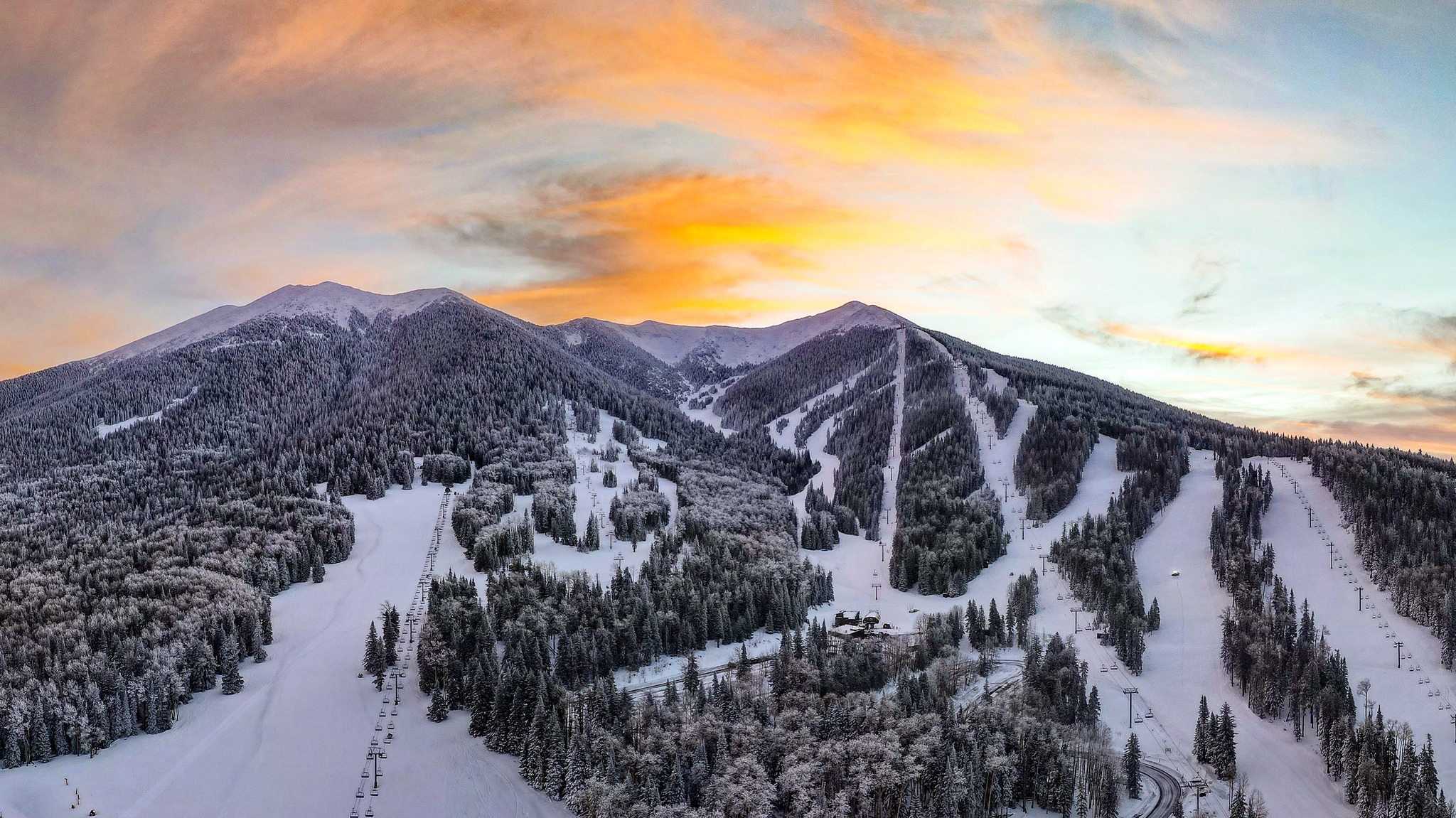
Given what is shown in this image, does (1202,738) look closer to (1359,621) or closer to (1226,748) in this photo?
(1226,748)

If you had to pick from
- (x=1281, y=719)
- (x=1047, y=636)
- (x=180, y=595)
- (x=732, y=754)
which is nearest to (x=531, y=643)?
(x=732, y=754)

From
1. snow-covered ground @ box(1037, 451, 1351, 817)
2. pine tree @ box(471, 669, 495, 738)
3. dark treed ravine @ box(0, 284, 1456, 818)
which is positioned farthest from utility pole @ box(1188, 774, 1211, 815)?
pine tree @ box(471, 669, 495, 738)

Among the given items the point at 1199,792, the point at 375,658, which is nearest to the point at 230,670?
the point at 375,658

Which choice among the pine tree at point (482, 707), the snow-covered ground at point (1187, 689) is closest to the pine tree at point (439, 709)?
the pine tree at point (482, 707)

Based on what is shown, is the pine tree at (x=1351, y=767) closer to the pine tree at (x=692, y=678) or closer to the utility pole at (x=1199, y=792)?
the utility pole at (x=1199, y=792)

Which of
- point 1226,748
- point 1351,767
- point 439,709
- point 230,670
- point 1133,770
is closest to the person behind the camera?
point 1133,770

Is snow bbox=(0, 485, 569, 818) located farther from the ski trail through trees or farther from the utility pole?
the utility pole
